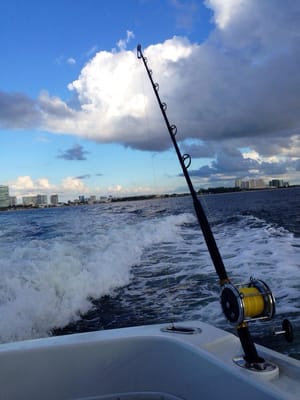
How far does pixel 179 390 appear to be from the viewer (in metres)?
Answer: 2.00

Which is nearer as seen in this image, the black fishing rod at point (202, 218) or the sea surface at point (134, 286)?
the black fishing rod at point (202, 218)

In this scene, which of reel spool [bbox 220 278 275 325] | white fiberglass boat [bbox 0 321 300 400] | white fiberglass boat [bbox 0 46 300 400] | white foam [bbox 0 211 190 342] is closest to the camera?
reel spool [bbox 220 278 275 325]

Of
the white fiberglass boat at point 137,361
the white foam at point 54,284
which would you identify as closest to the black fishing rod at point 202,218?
the white fiberglass boat at point 137,361

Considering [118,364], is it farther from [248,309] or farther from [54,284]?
[54,284]

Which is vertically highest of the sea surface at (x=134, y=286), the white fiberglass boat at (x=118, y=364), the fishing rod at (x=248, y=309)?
the fishing rod at (x=248, y=309)

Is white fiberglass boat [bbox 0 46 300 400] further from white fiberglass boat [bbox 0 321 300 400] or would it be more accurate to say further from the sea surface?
the sea surface

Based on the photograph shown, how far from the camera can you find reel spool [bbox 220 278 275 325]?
65.3 inches

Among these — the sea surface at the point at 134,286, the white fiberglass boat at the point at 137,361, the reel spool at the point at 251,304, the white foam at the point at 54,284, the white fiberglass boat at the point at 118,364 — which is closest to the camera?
the reel spool at the point at 251,304

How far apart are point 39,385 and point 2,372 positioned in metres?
Answer: 0.20

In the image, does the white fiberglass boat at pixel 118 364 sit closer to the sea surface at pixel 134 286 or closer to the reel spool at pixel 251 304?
the reel spool at pixel 251 304

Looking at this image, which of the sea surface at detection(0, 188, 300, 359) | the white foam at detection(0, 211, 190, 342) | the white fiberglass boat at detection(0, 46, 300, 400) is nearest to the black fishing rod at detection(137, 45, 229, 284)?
the white fiberglass boat at detection(0, 46, 300, 400)

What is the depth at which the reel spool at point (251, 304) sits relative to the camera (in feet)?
5.44

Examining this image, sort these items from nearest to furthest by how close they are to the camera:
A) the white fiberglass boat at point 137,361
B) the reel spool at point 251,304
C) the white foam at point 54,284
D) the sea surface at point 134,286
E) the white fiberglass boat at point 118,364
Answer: the reel spool at point 251,304 → the white fiberglass boat at point 137,361 → the white fiberglass boat at point 118,364 → the sea surface at point 134,286 → the white foam at point 54,284

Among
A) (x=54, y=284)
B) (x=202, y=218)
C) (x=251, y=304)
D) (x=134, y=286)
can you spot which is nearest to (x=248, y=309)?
(x=251, y=304)
